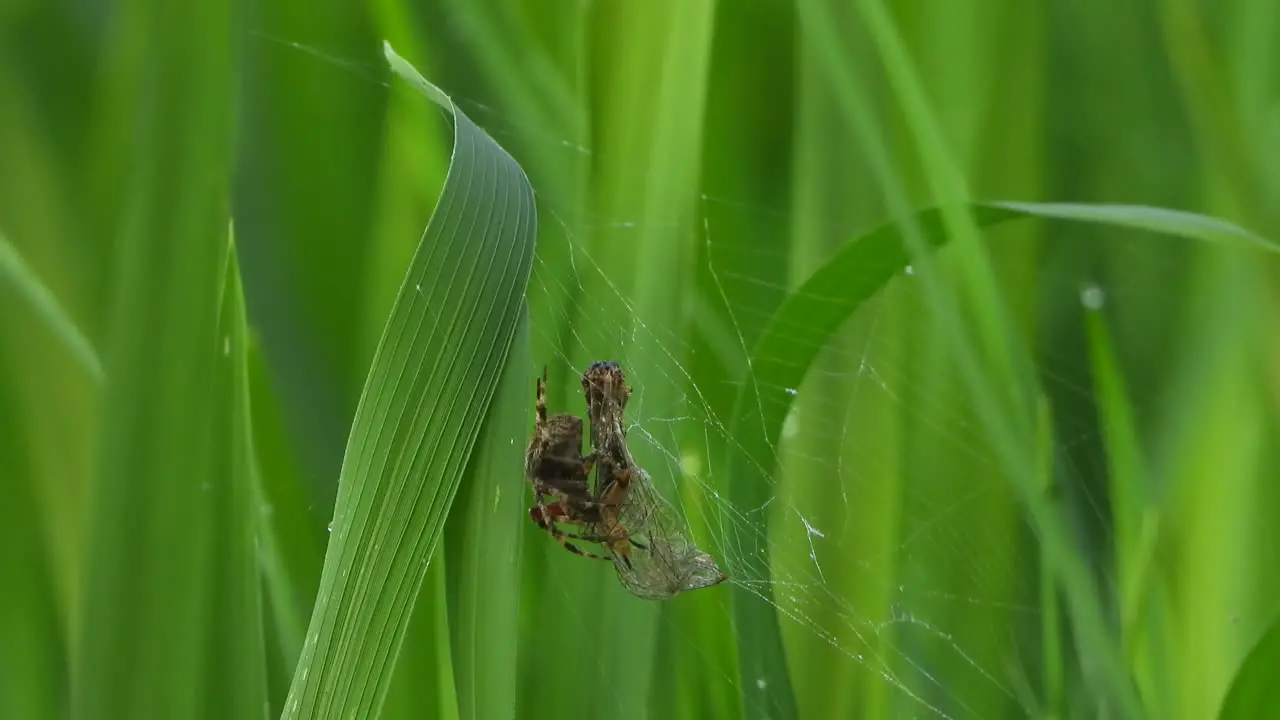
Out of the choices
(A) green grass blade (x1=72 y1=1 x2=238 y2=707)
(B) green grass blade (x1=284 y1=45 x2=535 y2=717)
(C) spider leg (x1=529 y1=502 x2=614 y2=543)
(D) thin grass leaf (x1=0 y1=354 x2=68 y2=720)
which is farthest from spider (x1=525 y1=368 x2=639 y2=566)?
(D) thin grass leaf (x1=0 y1=354 x2=68 y2=720)

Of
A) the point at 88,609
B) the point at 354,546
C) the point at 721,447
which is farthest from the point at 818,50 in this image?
the point at 88,609

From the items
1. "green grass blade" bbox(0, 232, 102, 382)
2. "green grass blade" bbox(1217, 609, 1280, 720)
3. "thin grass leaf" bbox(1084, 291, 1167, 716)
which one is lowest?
"green grass blade" bbox(1217, 609, 1280, 720)

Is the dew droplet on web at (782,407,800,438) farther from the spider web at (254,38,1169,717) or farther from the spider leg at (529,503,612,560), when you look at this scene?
the spider leg at (529,503,612,560)

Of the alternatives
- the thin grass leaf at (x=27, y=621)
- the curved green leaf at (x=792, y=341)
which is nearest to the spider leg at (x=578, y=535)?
the curved green leaf at (x=792, y=341)

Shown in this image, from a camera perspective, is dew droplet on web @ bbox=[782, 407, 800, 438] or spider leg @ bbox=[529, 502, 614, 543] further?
dew droplet on web @ bbox=[782, 407, 800, 438]

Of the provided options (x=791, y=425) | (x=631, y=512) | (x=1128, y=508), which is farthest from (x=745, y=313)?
(x=1128, y=508)

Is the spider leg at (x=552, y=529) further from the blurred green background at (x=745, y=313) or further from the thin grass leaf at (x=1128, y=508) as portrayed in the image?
the thin grass leaf at (x=1128, y=508)
